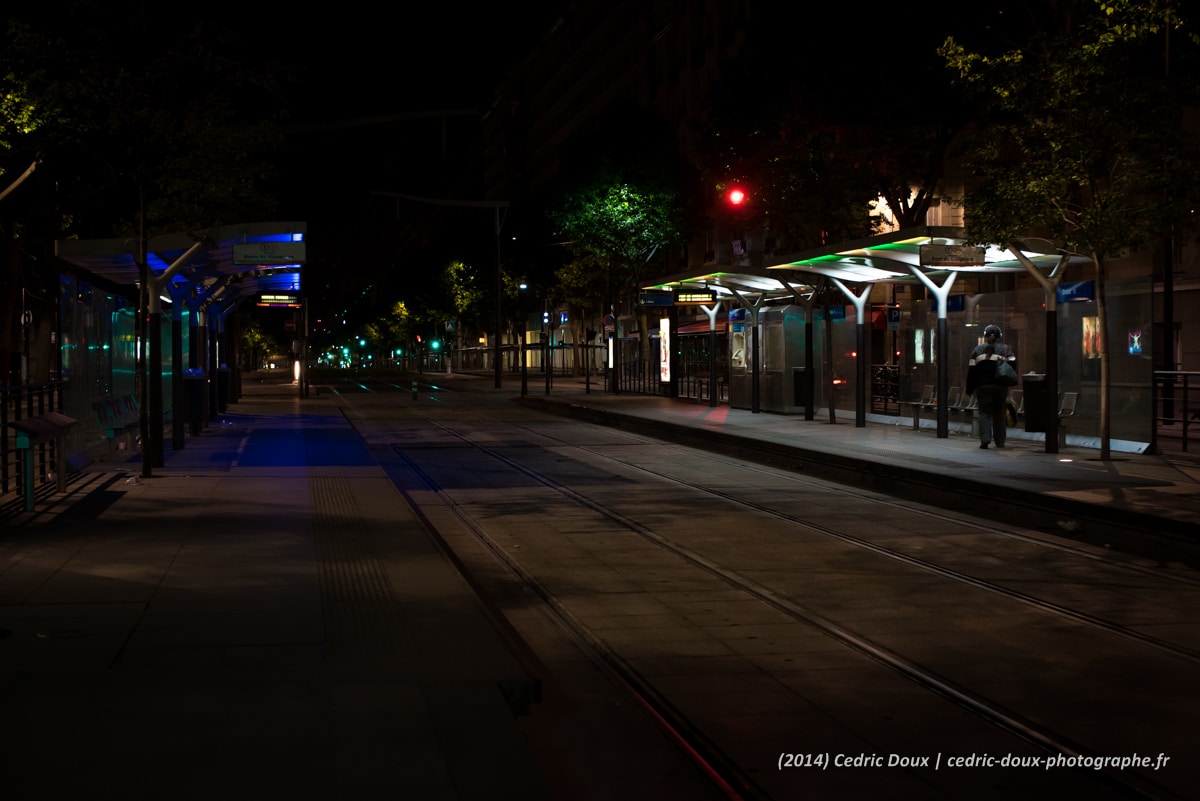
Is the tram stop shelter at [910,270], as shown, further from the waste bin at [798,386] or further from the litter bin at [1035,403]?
the waste bin at [798,386]

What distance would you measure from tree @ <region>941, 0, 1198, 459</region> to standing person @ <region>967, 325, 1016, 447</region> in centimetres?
193

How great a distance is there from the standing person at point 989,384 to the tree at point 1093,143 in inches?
75.8

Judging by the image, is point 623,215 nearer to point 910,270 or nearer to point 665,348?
point 665,348

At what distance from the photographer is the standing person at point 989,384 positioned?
21.5 m

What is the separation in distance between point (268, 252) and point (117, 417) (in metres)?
4.06

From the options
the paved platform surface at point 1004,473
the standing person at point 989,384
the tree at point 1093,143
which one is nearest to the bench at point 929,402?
the paved platform surface at point 1004,473

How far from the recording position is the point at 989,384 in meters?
21.7

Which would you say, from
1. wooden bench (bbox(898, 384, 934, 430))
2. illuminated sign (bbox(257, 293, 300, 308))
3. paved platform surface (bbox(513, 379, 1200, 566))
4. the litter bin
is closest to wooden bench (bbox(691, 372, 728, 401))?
paved platform surface (bbox(513, 379, 1200, 566))

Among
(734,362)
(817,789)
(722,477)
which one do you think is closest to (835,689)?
(817,789)

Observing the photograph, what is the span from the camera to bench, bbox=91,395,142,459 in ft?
70.3

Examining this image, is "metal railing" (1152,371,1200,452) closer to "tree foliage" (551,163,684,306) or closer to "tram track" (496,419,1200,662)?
"tram track" (496,419,1200,662)

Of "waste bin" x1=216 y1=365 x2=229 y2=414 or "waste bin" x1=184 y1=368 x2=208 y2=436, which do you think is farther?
"waste bin" x1=216 y1=365 x2=229 y2=414

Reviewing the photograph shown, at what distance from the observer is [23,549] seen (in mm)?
11133

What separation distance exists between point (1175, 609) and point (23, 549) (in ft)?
29.4
